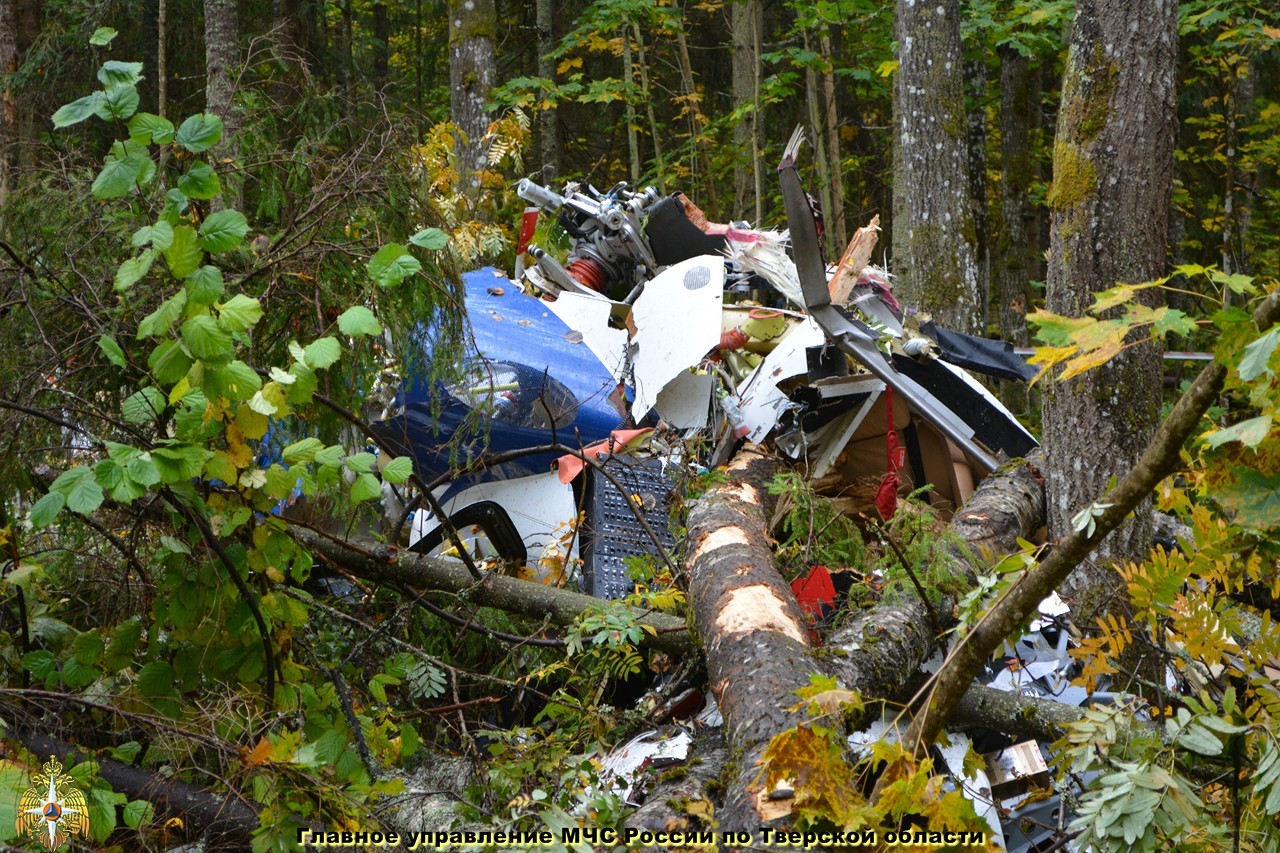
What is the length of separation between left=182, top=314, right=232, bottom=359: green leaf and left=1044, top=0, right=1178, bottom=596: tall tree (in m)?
2.75

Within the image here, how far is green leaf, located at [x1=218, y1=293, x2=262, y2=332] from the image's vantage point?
2.33m

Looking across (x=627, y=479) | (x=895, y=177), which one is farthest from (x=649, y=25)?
(x=627, y=479)

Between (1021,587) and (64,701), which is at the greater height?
(1021,587)

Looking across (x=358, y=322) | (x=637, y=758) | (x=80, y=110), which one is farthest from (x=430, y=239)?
(x=637, y=758)

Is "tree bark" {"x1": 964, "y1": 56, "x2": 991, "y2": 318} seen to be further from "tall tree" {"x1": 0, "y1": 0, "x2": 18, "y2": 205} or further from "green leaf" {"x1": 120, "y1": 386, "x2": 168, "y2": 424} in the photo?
"tall tree" {"x1": 0, "y1": 0, "x2": 18, "y2": 205}

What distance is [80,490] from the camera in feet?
7.18

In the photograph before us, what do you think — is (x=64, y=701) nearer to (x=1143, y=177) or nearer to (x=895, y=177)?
(x=1143, y=177)

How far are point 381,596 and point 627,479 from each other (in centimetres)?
125

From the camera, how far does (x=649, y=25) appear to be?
1298cm

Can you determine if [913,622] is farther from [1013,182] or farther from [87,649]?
[1013,182]

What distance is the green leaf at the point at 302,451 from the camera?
97.9 inches

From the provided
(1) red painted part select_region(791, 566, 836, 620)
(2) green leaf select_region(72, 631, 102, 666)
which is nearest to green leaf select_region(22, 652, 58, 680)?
(2) green leaf select_region(72, 631, 102, 666)

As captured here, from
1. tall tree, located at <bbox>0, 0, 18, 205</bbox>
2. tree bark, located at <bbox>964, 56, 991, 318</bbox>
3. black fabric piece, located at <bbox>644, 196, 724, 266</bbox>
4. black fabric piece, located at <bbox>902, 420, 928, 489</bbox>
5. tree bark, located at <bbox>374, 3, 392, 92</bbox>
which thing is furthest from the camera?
tree bark, located at <bbox>374, 3, 392, 92</bbox>

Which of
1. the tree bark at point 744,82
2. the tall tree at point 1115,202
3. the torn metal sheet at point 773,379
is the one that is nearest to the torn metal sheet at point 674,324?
the torn metal sheet at point 773,379
